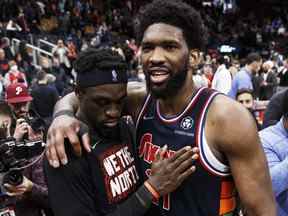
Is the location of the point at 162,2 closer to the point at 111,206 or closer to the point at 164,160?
the point at 164,160

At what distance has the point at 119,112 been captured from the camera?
83.3 inches

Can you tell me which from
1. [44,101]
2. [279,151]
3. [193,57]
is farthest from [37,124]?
[44,101]

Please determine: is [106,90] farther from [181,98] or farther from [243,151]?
[243,151]

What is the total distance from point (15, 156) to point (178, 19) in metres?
1.02

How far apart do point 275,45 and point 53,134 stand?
20777mm

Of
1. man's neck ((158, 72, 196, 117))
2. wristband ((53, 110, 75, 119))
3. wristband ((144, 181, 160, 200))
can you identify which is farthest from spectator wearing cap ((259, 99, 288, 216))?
wristband ((53, 110, 75, 119))

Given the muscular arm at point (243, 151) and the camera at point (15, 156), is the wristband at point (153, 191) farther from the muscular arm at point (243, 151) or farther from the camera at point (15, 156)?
the camera at point (15, 156)

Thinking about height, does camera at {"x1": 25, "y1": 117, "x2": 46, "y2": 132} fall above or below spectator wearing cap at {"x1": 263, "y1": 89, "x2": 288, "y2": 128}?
above

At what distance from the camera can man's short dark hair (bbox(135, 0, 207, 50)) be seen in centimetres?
213

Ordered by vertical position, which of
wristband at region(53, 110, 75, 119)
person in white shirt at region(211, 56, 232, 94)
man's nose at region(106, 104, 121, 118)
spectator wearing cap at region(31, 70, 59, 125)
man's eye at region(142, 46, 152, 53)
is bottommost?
spectator wearing cap at region(31, 70, 59, 125)

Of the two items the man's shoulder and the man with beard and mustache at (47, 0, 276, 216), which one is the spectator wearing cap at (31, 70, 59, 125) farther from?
the man's shoulder

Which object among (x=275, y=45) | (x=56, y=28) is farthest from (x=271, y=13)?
(x=56, y=28)

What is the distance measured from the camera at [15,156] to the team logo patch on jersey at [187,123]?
85 centimetres

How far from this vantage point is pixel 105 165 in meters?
2.06
